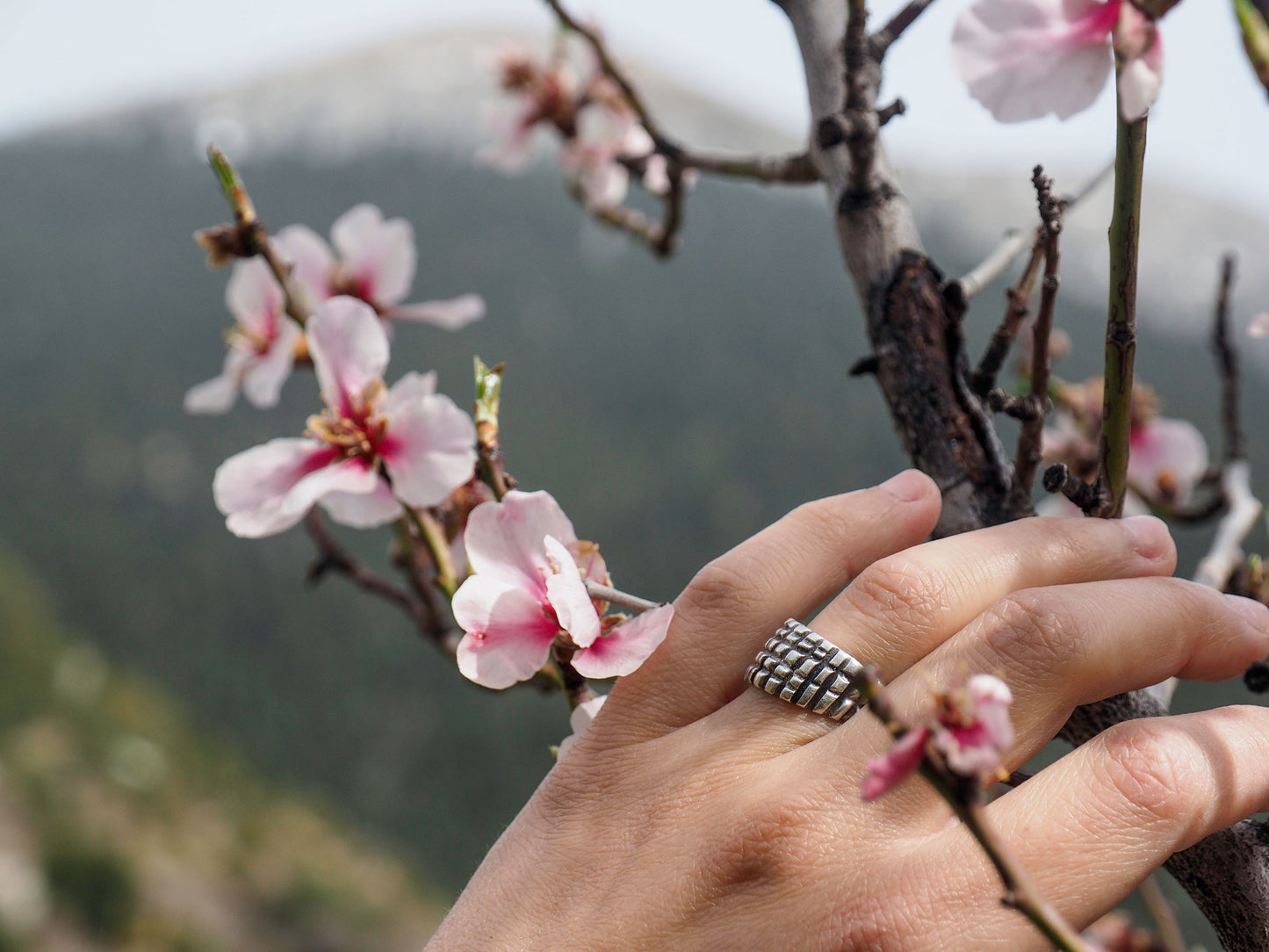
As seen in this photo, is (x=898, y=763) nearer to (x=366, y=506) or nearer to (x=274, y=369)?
(x=366, y=506)

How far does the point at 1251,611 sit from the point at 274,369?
0.91 meters

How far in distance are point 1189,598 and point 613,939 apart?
45 centimetres

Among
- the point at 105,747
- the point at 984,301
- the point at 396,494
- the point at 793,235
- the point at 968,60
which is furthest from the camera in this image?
the point at 793,235

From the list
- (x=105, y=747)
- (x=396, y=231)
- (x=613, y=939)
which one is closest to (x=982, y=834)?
(x=613, y=939)

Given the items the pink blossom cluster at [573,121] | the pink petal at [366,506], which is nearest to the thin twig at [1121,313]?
the pink petal at [366,506]

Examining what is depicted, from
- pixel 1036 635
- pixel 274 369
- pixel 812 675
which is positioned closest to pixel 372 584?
pixel 274 369

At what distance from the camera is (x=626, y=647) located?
61cm

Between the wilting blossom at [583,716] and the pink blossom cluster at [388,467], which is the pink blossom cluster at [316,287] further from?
the wilting blossom at [583,716]

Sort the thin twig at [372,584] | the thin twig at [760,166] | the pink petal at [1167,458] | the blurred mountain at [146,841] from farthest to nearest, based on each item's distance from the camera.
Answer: the blurred mountain at [146,841]
the pink petal at [1167,458]
the thin twig at [372,584]
the thin twig at [760,166]

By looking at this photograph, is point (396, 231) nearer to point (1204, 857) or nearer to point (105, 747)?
point (1204, 857)

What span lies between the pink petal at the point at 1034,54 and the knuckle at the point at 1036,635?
1.01 feet

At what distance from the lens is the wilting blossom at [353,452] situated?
27.3 inches

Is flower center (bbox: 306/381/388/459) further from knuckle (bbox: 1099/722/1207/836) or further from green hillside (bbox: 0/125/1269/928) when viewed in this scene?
green hillside (bbox: 0/125/1269/928)

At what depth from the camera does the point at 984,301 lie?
20.3 ft
